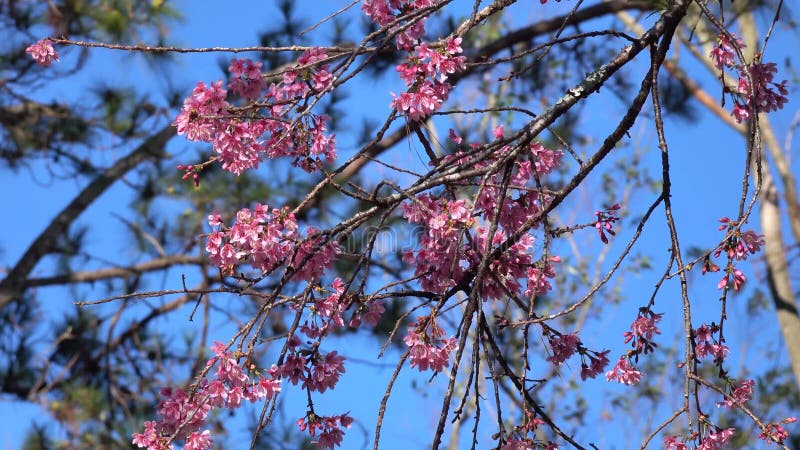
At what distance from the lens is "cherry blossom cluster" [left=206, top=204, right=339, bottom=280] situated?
5.90ft

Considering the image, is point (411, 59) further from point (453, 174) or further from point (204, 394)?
point (204, 394)

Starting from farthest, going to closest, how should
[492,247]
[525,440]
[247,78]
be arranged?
1. [247,78]
2. [492,247]
3. [525,440]

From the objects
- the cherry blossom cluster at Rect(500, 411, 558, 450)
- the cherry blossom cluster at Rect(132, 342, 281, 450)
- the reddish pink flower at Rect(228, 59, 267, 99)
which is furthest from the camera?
the reddish pink flower at Rect(228, 59, 267, 99)

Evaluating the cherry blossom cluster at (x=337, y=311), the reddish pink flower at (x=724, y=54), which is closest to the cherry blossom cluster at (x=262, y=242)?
the cherry blossom cluster at (x=337, y=311)

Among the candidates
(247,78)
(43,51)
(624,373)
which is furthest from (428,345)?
(43,51)

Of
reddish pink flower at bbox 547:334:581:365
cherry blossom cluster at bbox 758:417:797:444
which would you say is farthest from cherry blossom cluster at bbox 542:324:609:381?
cherry blossom cluster at bbox 758:417:797:444

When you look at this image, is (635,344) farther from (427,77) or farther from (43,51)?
(43,51)

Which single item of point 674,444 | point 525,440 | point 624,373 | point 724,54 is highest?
point 724,54

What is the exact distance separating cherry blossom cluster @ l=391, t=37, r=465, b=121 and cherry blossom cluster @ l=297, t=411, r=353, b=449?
634 millimetres

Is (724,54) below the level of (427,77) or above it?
above

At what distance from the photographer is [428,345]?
5.68 ft

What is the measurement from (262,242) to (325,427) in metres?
0.42

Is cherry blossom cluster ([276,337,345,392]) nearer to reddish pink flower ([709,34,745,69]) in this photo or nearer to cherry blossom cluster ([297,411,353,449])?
cherry blossom cluster ([297,411,353,449])

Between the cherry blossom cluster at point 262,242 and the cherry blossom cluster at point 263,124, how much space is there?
0.22 metres
